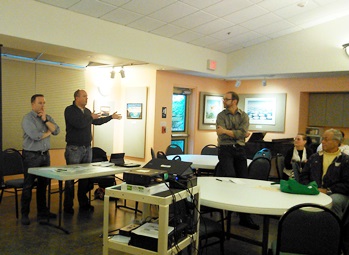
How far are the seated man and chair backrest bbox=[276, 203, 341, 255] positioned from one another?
1305 millimetres

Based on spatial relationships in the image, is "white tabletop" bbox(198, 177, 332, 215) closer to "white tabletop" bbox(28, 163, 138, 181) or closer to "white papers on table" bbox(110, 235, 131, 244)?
"white papers on table" bbox(110, 235, 131, 244)

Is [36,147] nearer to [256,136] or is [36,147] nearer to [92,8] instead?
[92,8]

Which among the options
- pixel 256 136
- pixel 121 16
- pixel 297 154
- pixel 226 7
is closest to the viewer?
pixel 121 16

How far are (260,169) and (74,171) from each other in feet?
7.70

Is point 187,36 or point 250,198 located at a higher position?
point 187,36

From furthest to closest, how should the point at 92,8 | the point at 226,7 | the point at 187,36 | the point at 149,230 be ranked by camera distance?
the point at 187,36, the point at 226,7, the point at 92,8, the point at 149,230

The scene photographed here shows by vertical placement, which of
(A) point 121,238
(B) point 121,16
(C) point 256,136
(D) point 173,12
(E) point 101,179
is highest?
(D) point 173,12

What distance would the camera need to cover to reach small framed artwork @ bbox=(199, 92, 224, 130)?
25.4ft

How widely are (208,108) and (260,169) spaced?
374 centimetres

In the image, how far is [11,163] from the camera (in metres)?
4.55

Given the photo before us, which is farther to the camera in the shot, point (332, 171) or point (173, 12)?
point (173, 12)

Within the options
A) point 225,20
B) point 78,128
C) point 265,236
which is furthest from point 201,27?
point 265,236

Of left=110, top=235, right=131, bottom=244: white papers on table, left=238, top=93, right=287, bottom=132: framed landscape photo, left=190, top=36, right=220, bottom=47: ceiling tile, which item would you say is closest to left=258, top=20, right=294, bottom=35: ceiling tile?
left=190, top=36, right=220, bottom=47: ceiling tile

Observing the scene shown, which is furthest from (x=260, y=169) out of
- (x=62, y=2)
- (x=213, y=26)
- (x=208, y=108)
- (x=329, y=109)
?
(x=329, y=109)
